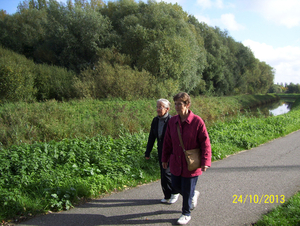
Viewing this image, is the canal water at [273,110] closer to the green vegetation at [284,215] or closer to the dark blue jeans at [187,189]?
the green vegetation at [284,215]

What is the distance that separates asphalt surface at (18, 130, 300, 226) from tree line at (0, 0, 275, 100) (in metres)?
13.3

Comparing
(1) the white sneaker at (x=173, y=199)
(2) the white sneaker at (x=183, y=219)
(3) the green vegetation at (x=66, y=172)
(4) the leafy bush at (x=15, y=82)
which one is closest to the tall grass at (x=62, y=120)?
(3) the green vegetation at (x=66, y=172)

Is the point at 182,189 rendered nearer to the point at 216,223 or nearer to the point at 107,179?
the point at 216,223

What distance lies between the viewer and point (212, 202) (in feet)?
14.4

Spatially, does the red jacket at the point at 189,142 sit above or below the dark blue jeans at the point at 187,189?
above

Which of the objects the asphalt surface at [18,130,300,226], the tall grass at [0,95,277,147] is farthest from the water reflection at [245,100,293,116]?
the asphalt surface at [18,130,300,226]

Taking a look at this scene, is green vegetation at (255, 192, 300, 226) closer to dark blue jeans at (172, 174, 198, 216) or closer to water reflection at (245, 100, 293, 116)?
dark blue jeans at (172, 174, 198, 216)

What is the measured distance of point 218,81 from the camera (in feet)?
130

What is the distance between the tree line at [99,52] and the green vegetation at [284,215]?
49.7 ft

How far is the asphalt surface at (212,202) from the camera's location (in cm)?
383

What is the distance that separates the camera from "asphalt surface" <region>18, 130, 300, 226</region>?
3832mm

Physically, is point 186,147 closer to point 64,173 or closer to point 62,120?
point 64,173

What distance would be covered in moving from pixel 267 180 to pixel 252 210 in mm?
1724

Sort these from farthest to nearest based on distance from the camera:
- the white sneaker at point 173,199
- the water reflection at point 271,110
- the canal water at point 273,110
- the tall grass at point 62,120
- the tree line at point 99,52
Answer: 1. the canal water at point 273,110
2. the water reflection at point 271,110
3. the tree line at point 99,52
4. the tall grass at point 62,120
5. the white sneaker at point 173,199
